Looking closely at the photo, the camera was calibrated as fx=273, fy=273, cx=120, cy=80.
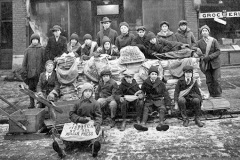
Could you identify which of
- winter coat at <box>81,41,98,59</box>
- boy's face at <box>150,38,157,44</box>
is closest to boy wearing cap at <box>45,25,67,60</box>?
winter coat at <box>81,41,98,59</box>

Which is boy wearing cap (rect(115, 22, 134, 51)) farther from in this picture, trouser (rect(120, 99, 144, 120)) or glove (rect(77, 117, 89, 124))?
glove (rect(77, 117, 89, 124))

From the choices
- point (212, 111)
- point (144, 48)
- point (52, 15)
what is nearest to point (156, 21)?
point (52, 15)

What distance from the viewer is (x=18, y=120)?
536cm

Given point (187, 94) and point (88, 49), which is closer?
point (187, 94)

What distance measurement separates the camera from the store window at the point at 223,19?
12734mm

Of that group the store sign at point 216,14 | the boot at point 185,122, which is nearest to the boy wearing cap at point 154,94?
the boot at point 185,122

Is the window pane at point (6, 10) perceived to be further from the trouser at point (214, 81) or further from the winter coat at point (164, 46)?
the trouser at point (214, 81)

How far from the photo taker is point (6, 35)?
13492 mm

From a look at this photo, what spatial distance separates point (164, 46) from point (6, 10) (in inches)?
372

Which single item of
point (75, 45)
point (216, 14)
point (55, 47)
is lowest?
point (55, 47)

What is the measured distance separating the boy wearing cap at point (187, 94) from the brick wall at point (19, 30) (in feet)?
28.4

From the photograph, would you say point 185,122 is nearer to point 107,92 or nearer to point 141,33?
point 107,92

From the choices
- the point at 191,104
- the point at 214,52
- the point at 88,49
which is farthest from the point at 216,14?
the point at 191,104

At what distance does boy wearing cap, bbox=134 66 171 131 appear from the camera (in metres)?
5.95
